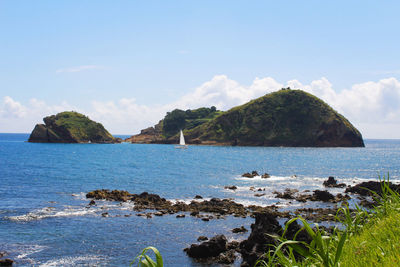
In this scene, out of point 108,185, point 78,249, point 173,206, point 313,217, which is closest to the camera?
point 78,249

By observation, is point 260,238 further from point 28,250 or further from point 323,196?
point 323,196

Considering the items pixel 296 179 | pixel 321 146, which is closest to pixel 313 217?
pixel 296 179

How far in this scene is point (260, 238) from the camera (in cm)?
2211

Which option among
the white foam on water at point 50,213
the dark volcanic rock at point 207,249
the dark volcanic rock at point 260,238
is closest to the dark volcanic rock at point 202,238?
the dark volcanic rock at point 207,249

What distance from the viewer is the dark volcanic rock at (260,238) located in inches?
838

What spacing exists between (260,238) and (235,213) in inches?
580

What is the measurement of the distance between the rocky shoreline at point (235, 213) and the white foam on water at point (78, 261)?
20.9 ft

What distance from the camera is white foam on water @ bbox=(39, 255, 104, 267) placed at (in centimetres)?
2141

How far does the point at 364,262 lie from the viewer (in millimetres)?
5188

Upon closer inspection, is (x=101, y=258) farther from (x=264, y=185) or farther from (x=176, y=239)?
(x=264, y=185)

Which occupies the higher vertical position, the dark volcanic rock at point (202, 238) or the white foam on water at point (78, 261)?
the dark volcanic rock at point (202, 238)

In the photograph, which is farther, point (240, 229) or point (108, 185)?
point (108, 185)

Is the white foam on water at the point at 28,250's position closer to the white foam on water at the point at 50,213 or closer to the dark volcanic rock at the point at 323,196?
the white foam on water at the point at 50,213

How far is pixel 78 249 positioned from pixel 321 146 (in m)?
191
